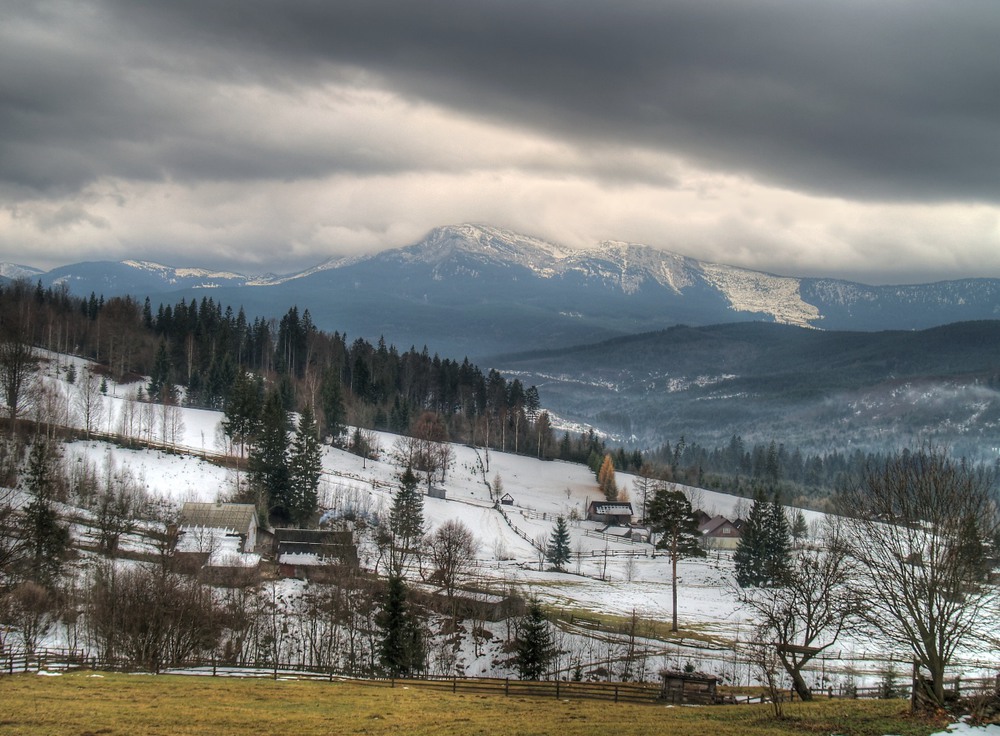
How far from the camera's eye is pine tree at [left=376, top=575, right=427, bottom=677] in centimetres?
4944

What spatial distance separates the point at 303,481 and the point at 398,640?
4132 cm

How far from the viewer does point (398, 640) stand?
49.9 m

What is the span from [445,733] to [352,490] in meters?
71.4

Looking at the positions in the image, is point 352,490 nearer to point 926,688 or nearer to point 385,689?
point 385,689

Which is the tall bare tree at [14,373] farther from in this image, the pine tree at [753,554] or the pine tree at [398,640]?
the pine tree at [753,554]

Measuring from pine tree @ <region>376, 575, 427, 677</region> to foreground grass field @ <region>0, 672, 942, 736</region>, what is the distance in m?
11.6

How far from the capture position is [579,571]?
8994 cm

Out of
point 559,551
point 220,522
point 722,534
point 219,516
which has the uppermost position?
point 219,516

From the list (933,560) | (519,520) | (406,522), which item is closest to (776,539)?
(519,520)

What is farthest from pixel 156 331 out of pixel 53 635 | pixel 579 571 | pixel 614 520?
pixel 53 635

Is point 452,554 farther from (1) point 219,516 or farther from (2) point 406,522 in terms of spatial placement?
(1) point 219,516

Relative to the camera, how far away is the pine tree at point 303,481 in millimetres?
86938

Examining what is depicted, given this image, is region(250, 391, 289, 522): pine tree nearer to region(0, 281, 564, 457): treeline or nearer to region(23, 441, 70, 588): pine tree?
region(0, 281, 564, 457): treeline

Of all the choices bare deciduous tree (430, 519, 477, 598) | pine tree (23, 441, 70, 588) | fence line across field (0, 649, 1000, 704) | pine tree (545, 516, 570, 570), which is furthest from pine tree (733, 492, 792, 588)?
pine tree (23, 441, 70, 588)
